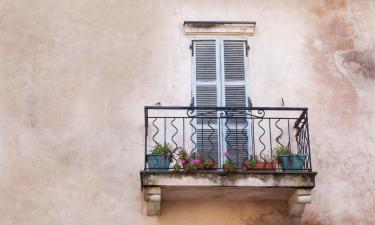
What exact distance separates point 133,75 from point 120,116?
680mm

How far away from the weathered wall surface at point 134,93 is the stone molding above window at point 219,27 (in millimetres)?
136

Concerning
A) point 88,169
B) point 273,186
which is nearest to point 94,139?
point 88,169

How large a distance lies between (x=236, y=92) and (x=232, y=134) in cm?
67

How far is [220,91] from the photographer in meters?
10.4

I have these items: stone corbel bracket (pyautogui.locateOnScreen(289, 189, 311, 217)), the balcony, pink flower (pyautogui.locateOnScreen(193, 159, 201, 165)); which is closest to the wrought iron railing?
the balcony

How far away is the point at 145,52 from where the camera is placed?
10523mm

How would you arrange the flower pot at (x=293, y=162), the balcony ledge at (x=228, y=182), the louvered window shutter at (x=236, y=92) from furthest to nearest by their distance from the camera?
the louvered window shutter at (x=236, y=92)
the flower pot at (x=293, y=162)
the balcony ledge at (x=228, y=182)

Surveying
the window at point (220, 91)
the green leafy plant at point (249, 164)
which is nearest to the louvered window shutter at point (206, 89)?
the window at point (220, 91)

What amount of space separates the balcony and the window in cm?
2

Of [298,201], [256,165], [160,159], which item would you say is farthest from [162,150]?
[298,201]

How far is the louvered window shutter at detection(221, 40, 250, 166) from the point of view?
393 inches

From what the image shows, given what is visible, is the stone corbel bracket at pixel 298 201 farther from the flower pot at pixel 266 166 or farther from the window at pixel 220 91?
→ the window at pixel 220 91

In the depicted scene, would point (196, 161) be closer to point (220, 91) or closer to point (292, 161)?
point (292, 161)

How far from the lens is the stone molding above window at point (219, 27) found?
10633 mm
